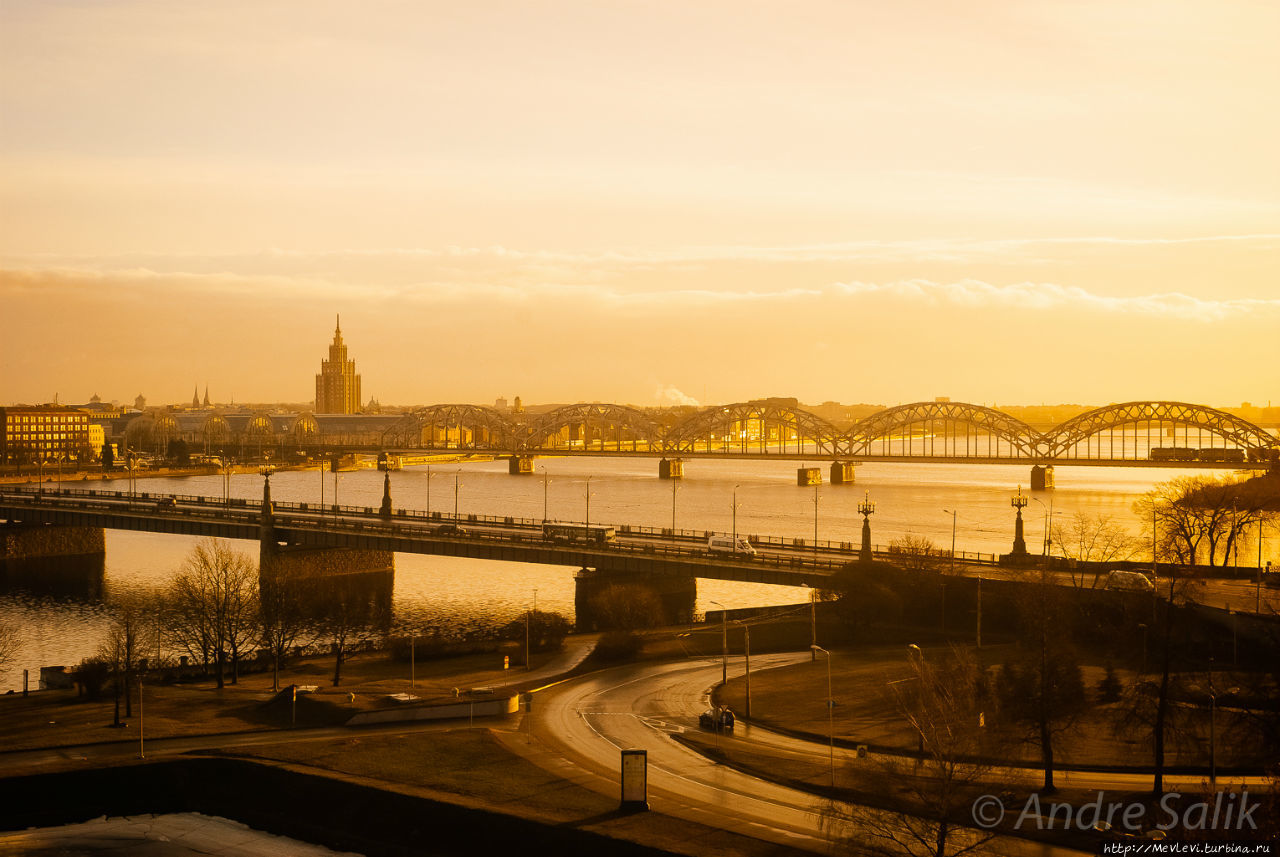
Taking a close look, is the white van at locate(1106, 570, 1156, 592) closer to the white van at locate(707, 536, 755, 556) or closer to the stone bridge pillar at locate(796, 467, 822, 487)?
the white van at locate(707, 536, 755, 556)

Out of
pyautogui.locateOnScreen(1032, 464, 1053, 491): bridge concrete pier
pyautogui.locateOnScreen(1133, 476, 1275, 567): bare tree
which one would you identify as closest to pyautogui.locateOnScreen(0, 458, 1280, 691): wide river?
pyautogui.locateOnScreen(1032, 464, 1053, 491): bridge concrete pier

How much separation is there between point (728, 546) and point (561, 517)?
4586 centimetres

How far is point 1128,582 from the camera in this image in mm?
50094

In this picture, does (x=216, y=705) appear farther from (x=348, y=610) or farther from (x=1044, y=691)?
(x=348, y=610)

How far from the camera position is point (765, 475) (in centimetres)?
19788

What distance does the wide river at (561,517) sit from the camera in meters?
67.8

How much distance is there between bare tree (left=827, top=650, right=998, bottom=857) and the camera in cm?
2544

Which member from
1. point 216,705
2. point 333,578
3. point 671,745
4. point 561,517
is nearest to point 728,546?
point 333,578

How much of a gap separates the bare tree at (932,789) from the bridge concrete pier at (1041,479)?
13073cm

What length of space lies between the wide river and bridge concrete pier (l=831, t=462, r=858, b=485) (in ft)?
7.64

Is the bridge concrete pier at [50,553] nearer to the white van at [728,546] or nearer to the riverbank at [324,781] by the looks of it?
the white van at [728,546]

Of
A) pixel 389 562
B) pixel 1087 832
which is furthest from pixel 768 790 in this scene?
pixel 389 562

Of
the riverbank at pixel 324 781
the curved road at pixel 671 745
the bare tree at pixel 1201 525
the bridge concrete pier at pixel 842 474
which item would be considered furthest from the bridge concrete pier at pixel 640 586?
the bridge concrete pier at pixel 842 474

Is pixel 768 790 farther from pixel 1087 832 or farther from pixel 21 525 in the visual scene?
pixel 21 525
